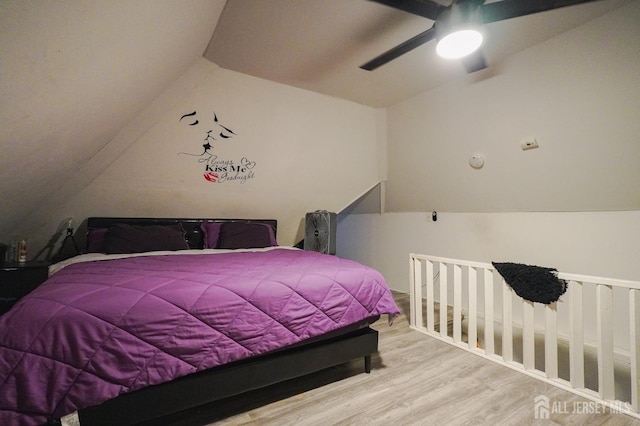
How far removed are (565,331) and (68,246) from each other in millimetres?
4801

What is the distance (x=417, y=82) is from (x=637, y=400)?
2803mm

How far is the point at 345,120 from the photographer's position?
132 inches

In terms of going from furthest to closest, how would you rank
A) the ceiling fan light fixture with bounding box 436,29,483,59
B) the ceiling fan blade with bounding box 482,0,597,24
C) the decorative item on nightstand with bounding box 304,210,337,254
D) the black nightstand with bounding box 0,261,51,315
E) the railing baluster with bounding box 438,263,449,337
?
the decorative item on nightstand with bounding box 304,210,337,254 < the railing baluster with bounding box 438,263,449,337 < the black nightstand with bounding box 0,261,51,315 < the ceiling fan light fixture with bounding box 436,29,483,59 < the ceiling fan blade with bounding box 482,0,597,24

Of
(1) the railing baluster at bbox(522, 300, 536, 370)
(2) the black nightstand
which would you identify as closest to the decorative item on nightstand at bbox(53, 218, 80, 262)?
(2) the black nightstand

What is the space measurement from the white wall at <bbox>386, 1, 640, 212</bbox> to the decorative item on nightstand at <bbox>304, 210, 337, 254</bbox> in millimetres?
1325

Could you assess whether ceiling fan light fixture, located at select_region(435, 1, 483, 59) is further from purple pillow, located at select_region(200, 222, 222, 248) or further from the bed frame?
purple pillow, located at select_region(200, 222, 222, 248)

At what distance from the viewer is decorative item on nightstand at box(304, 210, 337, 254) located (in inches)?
142

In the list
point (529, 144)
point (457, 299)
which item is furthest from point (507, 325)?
point (529, 144)

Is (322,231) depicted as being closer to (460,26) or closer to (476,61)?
(476,61)

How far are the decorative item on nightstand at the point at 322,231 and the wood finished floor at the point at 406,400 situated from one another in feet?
5.86

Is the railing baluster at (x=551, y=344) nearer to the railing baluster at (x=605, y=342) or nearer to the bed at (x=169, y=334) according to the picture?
the railing baluster at (x=605, y=342)

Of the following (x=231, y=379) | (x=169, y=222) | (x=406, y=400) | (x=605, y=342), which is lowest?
(x=406, y=400)

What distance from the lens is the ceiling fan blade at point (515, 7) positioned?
1.37 meters

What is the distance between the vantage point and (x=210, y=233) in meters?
3.16
